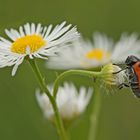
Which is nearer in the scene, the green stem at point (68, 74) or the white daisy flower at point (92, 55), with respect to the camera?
the green stem at point (68, 74)

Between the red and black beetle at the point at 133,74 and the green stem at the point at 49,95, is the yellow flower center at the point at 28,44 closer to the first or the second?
the green stem at the point at 49,95

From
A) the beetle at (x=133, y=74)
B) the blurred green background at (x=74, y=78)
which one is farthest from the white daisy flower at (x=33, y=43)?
the blurred green background at (x=74, y=78)

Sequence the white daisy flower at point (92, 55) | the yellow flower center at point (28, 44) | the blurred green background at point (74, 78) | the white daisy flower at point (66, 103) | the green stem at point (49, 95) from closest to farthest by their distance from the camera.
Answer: the green stem at point (49, 95), the yellow flower center at point (28, 44), the white daisy flower at point (66, 103), the white daisy flower at point (92, 55), the blurred green background at point (74, 78)

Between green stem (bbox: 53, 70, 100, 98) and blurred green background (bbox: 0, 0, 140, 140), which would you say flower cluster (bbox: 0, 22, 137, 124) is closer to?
green stem (bbox: 53, 70, 100, 98)

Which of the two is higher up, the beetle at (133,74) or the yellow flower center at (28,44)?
the yellow flower center at (28,44)

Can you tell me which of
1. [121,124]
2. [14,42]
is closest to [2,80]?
[121,124]

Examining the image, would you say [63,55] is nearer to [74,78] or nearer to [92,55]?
[92,55]

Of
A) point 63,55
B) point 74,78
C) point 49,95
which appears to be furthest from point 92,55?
point 49,95
